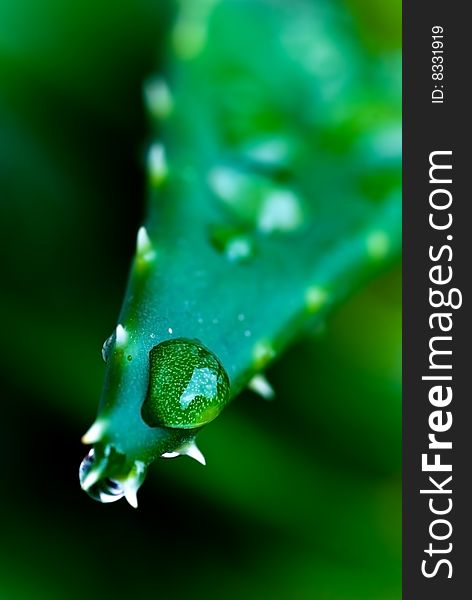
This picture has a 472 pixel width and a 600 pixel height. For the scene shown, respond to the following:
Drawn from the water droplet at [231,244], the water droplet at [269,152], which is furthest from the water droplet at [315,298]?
the water droplet at [269,152]

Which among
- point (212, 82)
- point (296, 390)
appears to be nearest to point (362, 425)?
point (296, 390)

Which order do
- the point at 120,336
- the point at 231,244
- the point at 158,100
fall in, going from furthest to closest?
the point at 158,100 < the point at 231,244 < the point at 120,336

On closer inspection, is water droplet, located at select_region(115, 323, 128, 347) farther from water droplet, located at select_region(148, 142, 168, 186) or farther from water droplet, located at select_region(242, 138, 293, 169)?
water droplet, located at select_region(242, 138, 293, 169)

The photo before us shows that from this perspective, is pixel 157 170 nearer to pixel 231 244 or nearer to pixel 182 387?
pixel 231 244

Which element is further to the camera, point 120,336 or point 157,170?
point 157,170

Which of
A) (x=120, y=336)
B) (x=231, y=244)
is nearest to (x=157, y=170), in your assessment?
(x=231, y=244)

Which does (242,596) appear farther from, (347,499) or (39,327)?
(39,327)

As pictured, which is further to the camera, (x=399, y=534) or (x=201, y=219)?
(x=399, y=534)

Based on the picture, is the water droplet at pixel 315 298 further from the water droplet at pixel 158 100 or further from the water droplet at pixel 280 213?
the water droplet at pixel 158 100
